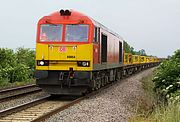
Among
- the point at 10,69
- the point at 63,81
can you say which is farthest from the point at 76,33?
the point at 10,69

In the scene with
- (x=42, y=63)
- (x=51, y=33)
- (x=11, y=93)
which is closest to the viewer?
(x=42, y=63)

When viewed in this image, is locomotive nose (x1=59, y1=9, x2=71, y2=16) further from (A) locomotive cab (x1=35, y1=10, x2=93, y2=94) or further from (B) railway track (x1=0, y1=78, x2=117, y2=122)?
(B) railway track (x1=0, y1=78, x2=117, y2=122)

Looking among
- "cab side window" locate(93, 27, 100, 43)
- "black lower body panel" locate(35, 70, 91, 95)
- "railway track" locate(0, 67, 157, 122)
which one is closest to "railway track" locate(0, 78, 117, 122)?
"railway track" locate(0, 67, 157, 122)

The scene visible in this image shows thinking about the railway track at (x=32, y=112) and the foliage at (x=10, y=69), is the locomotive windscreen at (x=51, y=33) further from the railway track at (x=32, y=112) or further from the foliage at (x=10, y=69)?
the foliage at (x=10, y=69)

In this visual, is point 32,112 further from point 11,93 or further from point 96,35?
point 11,93

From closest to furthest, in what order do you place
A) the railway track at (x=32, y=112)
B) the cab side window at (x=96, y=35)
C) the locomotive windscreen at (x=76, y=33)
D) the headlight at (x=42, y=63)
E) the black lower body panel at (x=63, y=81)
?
the railway track at (x=32, y=112) < the black lower body panel at (x=63, y=81) < the headlight at (x=42, y=63) < the locomotive windscreen at (x=76, y=33) < the cab side window at (x=96, y=35)

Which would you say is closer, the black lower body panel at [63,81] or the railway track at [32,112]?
the railway track at [32,112]

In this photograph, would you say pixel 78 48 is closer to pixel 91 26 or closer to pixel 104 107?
pixel 91 26

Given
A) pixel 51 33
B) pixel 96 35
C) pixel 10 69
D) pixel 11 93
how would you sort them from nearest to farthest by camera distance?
pixel 51 33 < pixel 96 35 < pixel 11 93 < pixel 10 69

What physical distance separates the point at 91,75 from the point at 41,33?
2.38 m

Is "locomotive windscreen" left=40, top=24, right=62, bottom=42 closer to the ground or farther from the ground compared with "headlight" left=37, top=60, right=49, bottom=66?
farther from the ground

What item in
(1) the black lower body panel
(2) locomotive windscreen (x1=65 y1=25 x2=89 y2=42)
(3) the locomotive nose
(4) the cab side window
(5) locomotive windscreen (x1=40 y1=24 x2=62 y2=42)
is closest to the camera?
(1) the black lower body panel

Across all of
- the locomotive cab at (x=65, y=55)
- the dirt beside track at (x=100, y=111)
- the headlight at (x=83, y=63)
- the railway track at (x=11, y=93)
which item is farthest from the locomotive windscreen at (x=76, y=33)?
the railway track at (x=11, y=93)

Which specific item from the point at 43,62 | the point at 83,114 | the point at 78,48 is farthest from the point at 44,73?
the point at 83,114
